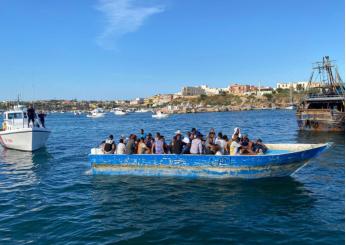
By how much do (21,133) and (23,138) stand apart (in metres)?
0.46

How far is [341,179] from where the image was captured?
16.6m

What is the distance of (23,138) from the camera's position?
94.8 ft

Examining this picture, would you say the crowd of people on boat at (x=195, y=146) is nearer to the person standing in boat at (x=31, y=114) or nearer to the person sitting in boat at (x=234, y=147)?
the person sitting in boat at (x=234, y=147)

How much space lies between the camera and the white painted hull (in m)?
28.8

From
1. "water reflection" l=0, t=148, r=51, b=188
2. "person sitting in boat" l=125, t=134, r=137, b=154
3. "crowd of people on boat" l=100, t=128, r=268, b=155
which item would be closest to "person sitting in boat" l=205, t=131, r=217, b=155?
"crowd of people on boat" l=100, t=128, r=268, b=155

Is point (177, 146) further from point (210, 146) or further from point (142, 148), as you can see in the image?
point (142, 148)

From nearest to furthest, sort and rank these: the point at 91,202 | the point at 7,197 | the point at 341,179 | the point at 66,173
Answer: the point at 91,202
the point at 7,197
the point at 341,179
the point at 66,173

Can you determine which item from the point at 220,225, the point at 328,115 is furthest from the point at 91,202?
the point at 328,115

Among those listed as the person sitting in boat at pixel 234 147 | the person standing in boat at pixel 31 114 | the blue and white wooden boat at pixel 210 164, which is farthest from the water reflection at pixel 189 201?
the person standing in boat at pixel 31 114

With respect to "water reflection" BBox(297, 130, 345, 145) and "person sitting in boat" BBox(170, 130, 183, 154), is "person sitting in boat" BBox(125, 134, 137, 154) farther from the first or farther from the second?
"water reflection" BBox(297, 130, 345, 145)

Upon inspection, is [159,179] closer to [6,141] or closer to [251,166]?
[251,166]

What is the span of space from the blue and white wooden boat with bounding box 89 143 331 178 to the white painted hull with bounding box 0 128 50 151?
510 inches

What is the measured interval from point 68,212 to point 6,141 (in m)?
20.3

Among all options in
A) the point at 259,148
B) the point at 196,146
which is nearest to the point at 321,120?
the point at 259,148
